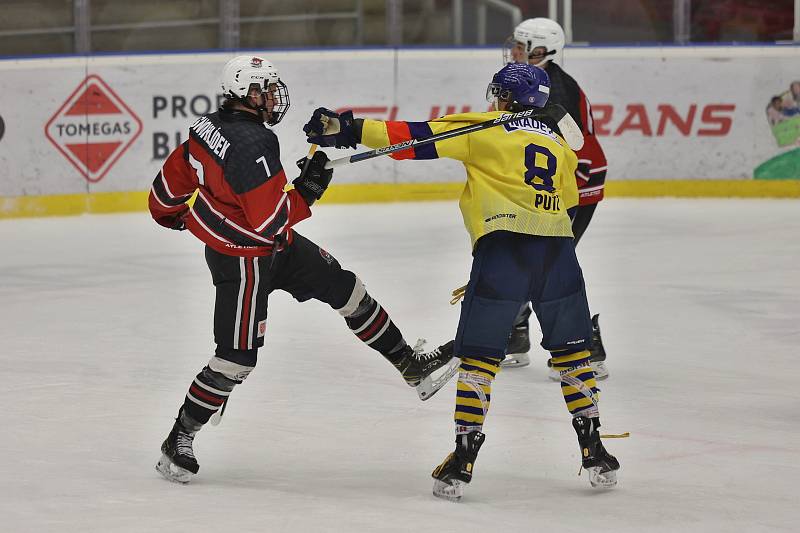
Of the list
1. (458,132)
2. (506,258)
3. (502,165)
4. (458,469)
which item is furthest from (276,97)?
(458,469)

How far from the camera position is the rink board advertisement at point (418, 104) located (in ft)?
29.2

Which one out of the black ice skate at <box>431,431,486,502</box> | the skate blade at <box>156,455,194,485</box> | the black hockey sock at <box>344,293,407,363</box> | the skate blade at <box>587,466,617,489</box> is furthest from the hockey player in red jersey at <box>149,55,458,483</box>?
the skate blade at <box>587,466,617,489</box>

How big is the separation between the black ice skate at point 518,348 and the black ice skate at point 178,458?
1.72 metres

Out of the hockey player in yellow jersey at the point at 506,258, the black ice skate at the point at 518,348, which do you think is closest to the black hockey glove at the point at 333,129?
the hockey player in yellow jersey at the point at 506,258

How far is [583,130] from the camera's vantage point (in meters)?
5.11

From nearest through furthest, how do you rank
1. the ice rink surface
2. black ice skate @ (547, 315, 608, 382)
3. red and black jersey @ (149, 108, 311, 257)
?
the ice rink surface < red and black jersey @ (149, 108, 311, 257) < black ice skate @ (547, 315, 608, 382)

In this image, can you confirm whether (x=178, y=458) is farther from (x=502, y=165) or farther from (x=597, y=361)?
(x=597, y=361)

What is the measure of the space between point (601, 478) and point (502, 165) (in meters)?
0.85

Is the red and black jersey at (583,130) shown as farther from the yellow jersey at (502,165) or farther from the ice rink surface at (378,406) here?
the yellow jersey at (502,165)

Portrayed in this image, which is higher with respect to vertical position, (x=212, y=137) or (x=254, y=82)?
(x=254, y=82)

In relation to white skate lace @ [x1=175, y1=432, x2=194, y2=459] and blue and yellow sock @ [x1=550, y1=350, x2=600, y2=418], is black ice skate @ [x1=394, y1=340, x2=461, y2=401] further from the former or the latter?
white skate lace @ [x1=175, y1=432, x2=194, y2=459]

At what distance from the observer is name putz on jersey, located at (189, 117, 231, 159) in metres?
3.64

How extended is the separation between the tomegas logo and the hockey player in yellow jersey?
552 cm

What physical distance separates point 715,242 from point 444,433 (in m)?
4.20
